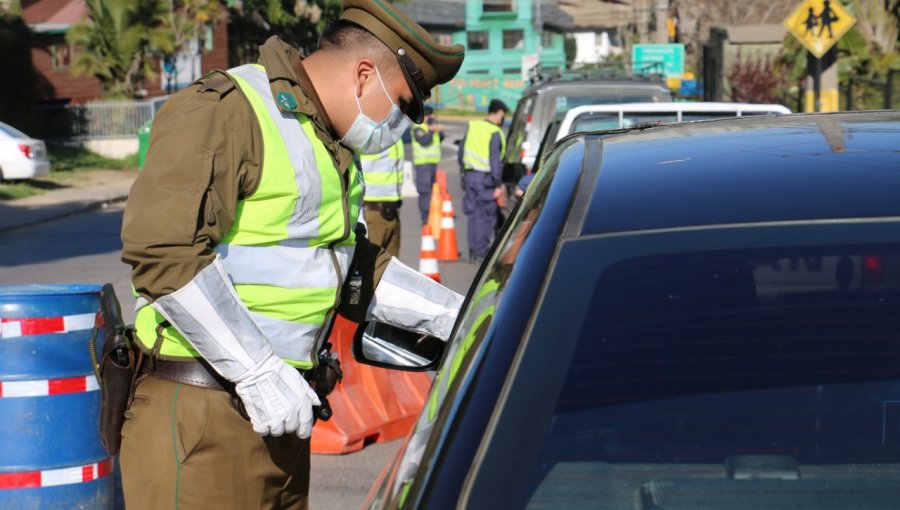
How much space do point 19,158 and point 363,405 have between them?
19.5 metres

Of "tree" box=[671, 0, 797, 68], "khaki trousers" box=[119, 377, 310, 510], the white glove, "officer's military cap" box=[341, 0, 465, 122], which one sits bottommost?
"khaki trousers" box=[119, 377, 310, 510]

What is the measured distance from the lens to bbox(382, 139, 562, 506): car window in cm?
211

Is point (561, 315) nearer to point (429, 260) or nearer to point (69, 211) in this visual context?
point (429, 260)

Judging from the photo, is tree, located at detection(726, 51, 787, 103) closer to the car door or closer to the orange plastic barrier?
the orange plastic barrier

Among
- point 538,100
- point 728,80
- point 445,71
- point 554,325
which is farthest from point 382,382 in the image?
point 728,80

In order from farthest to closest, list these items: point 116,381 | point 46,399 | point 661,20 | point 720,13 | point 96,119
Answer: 1. point 720,13
2. point 661,20
3. point 96,119
4. point 46,399
5. point 116,381

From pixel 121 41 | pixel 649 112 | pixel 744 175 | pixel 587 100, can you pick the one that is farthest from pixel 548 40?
pixel 744 175

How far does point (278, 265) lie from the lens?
3064 millimetres

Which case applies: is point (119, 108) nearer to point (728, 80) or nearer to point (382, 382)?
point (728, 80)

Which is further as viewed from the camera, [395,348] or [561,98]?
[561,98]

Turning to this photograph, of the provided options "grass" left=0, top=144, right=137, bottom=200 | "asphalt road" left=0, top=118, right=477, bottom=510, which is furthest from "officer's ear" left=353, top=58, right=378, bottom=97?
"grass" left=0, top=144, right=137, bottom=200

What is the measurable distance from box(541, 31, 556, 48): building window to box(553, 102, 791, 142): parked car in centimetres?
8097

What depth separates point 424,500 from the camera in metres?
1.90

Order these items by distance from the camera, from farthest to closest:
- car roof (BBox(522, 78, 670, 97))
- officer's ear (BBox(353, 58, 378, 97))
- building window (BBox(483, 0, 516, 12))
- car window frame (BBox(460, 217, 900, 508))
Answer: building window (BBox(483, 0, 516, 12)) → car roof (BBox(522, 78, 670, 97)) → officer's ear (BBox(353, 58, 378, 97)) → car window frame (BBox(460, 217, 900, 508))
